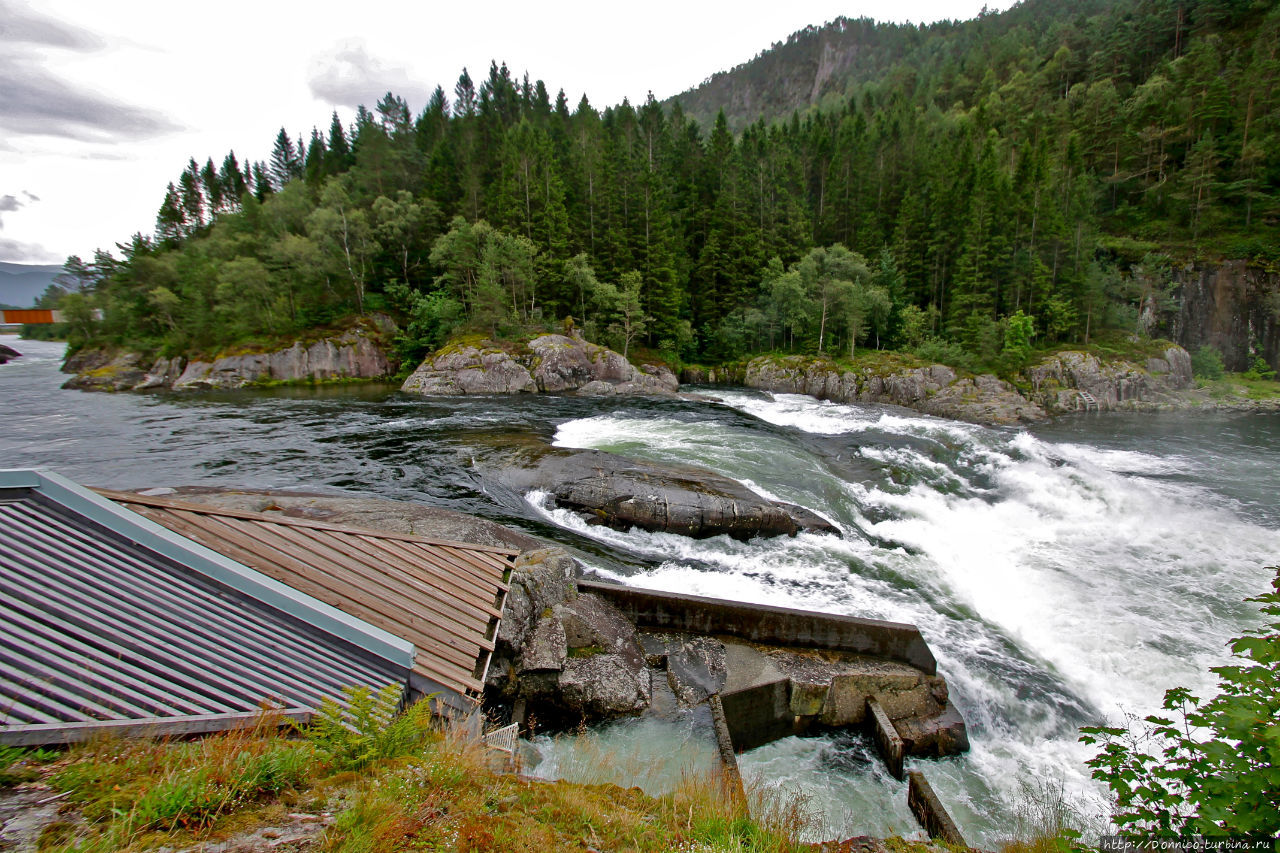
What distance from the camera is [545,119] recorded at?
65.7 metres

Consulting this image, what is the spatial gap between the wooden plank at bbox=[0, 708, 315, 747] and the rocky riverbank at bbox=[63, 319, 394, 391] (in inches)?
1732

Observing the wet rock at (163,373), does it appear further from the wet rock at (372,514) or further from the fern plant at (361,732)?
the fern plant at (361,732)

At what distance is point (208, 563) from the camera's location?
16.9 ft

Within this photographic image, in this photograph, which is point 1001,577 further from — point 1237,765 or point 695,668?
point 1237,765

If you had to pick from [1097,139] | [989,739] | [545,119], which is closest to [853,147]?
[1097,139]

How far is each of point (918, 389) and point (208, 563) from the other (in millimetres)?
38066

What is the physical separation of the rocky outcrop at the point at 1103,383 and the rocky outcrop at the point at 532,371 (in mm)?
26087

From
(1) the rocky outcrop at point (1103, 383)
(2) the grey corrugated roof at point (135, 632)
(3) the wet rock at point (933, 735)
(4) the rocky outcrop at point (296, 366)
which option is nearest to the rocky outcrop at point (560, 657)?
(2) the grey corrugated roof at point (135, 632)

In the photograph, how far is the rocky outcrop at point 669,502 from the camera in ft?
41.8

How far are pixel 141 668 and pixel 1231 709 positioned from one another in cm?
782

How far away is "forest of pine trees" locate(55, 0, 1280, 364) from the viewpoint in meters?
42.3

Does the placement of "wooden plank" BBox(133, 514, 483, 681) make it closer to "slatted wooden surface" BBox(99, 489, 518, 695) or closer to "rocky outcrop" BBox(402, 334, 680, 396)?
"slatted wooden surface" BBox(99, 489, 518, 695)

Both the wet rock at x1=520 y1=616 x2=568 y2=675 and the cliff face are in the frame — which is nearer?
the wet rock at x1=520 y1=616 x2=568 y2=675

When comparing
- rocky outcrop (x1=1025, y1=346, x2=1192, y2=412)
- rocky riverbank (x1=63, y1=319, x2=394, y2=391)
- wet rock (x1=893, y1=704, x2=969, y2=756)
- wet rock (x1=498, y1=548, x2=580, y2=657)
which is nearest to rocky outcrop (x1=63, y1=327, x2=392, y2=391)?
rocky riverbank (x1=63, y1=319, x2=394, y2=391)
